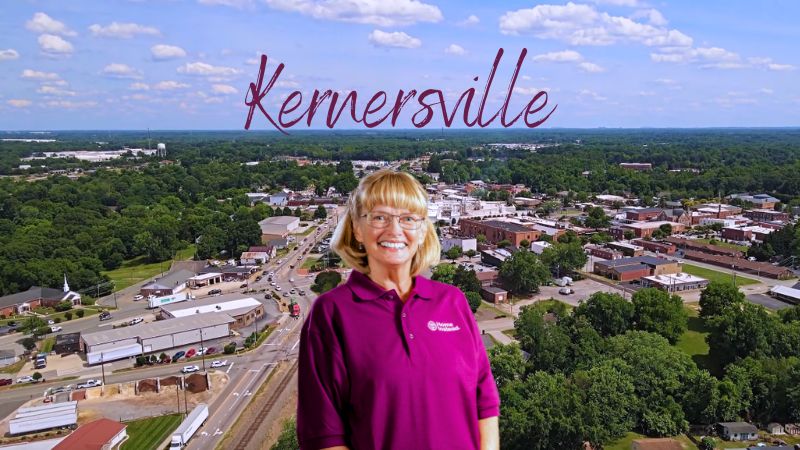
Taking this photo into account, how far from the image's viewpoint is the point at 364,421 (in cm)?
141

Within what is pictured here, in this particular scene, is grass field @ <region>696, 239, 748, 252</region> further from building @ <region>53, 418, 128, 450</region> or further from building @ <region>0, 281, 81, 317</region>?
building @ <region>0, 281, 81, 317</region>

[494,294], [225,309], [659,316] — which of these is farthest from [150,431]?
[659,316]

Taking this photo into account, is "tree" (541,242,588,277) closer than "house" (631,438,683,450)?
No

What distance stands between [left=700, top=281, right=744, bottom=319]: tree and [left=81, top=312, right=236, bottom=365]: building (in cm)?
1362

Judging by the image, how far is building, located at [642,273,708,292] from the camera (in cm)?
1995

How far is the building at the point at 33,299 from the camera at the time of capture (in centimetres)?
1897

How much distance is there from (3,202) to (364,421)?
131 feet

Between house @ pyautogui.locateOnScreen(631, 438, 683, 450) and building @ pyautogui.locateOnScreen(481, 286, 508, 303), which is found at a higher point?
house @ pyautogui.locateOnScreen(631, 438, 683, 450)

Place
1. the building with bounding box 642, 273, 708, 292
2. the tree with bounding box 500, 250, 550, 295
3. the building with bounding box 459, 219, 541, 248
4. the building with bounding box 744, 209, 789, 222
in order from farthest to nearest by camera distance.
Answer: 1. the building with bounding box 744, 209, 789, 222
2. the building with bounding box 459, 219, 541, 248
3. the building with bounding box 642, 273, 708, 292
4. the tree with bounding box 500, 250, 550, 295

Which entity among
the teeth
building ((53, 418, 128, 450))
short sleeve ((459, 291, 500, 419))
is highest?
the teeth

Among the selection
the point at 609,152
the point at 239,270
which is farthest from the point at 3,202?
the point at 609,152

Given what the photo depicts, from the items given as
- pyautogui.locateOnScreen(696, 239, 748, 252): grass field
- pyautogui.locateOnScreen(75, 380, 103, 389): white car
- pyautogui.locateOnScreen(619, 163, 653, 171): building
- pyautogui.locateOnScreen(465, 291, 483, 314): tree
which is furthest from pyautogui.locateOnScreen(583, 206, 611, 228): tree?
pyautogui.locateOnScreen(619, 163, 653, 171): building

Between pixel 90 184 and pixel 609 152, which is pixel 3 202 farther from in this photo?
pixel 609 152

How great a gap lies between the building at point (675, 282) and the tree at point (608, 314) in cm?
603
